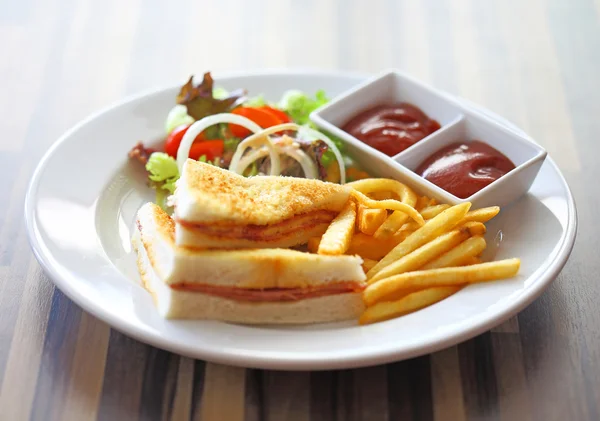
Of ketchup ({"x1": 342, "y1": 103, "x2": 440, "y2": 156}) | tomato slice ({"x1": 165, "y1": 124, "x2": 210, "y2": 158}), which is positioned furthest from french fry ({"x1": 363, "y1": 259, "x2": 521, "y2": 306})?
tomato slice ({"x1": 165, "y1": 124, "x2": 210, "y2": 158})

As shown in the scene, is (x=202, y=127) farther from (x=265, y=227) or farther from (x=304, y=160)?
(x=265, y=227)

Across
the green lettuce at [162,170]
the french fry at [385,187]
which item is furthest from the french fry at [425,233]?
the green lettuce at [162,170]

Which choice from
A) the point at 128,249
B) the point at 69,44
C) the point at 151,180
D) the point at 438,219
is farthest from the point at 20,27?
the point at 438,219

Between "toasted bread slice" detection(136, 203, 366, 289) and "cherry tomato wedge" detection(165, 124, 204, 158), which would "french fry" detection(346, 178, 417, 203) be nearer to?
"toasted bread slice" detection(136, 203, 366, 289)

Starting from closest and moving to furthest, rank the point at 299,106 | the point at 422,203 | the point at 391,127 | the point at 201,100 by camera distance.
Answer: the point at 422,203, the point at 391,127, the point at 201,100, the point at 299,106

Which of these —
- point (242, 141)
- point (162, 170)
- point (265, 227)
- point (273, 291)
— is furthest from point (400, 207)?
point (162, 170)

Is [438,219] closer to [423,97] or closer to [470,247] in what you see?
[470,247]

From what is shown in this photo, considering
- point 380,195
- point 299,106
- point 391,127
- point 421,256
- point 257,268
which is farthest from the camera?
point 299,106
